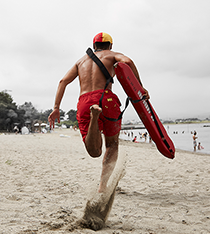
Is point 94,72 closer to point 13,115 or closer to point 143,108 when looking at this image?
point 143,108

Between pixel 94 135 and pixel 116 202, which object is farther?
pixel 116 202

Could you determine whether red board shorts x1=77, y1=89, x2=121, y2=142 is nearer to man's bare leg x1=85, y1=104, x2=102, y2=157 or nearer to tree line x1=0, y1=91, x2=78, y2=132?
man's bare leg x1=85, y1=104, x2=102, y2=157

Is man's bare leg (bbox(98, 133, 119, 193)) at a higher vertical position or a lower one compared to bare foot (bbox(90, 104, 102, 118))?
lower

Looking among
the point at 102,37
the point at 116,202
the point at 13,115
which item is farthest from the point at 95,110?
the point at 13,115

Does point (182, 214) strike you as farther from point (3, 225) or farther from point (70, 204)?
point (3, 225)

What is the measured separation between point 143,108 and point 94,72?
0.81 metres

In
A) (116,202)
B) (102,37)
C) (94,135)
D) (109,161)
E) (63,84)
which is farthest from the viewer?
(116,202)

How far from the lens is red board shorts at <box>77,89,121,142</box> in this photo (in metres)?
2.38

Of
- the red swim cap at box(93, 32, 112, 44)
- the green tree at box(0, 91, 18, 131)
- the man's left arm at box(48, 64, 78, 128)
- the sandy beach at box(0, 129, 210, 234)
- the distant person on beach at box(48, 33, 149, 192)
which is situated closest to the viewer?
the sandy beach at box(0, 129, 210, 234)

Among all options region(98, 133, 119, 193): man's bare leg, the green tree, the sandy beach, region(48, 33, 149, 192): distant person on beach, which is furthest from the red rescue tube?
the green tree

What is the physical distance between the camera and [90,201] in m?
2.27

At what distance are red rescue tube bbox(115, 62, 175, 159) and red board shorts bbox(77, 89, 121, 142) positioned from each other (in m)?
0.22

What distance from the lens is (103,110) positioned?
236 centimetres

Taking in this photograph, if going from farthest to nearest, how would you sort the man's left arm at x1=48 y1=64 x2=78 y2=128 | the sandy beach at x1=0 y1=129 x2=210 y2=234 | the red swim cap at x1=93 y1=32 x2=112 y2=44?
the man's left arm at x1=48 y1=64 x2=78 y2=128 → the red swim cap at x1=93 y1=32 x2=112 y2=44 → the sandy beach at x1=0 y1=129 x2=210 y2=234
